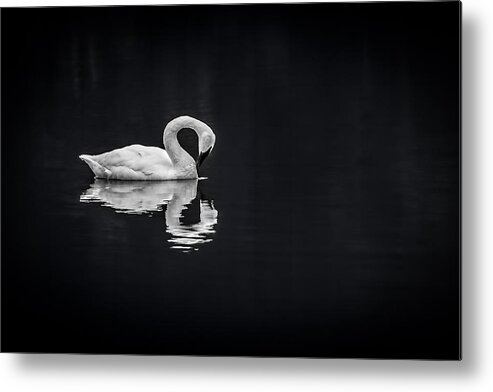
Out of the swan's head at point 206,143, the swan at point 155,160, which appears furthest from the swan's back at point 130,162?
the swan's head at point 206,143

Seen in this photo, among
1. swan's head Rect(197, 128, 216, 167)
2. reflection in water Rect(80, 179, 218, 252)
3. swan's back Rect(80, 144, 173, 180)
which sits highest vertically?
swan's head Rect(197, 128, 216, 167)

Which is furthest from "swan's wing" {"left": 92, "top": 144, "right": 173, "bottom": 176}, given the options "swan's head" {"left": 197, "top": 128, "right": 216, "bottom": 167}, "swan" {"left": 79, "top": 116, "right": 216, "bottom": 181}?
"swan's head" {"left": 197, "top": 128, "right": 216, "bottom": 167}

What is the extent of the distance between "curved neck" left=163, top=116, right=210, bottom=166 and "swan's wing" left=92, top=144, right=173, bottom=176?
0.07ft

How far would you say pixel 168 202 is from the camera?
8.18 feet

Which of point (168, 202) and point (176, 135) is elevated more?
point (176, 135)

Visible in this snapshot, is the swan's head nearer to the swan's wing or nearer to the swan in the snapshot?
the swan

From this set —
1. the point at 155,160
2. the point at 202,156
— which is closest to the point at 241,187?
the point at 202,156

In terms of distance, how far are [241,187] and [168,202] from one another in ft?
0.74

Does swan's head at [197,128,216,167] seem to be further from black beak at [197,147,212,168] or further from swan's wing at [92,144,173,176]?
swan's wing at [92,144,173,176]

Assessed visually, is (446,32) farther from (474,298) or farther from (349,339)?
(349,339)

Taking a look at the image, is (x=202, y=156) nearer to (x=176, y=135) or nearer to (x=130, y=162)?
(x=176, y=135)

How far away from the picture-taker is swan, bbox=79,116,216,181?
2.47 m

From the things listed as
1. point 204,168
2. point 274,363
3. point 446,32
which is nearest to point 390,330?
point 274,363

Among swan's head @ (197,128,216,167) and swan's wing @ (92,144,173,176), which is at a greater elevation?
swan's head @ (197,128,216,167)
